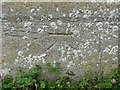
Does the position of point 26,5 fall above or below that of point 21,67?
above

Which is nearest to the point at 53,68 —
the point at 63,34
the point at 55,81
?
the point at 55,81

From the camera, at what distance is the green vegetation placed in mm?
4309

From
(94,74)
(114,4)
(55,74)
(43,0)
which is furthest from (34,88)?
(114,4)

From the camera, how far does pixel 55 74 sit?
4461 millimetres

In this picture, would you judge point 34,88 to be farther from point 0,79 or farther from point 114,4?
Answer: point 114,4

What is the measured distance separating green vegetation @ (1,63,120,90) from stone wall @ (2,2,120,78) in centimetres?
8

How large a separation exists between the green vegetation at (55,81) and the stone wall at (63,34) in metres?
0.08

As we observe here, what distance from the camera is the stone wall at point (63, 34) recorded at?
14.4ft

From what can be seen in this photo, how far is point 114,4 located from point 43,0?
→ 721mm

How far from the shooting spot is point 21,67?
450 centimetres

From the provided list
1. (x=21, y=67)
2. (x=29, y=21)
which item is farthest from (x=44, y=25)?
(x=21, y=67)

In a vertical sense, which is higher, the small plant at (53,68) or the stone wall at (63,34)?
the stone wall at (63,34)

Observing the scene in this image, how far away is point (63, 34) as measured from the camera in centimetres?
442

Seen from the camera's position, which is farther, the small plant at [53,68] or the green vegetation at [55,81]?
the small plant at [53,68]
